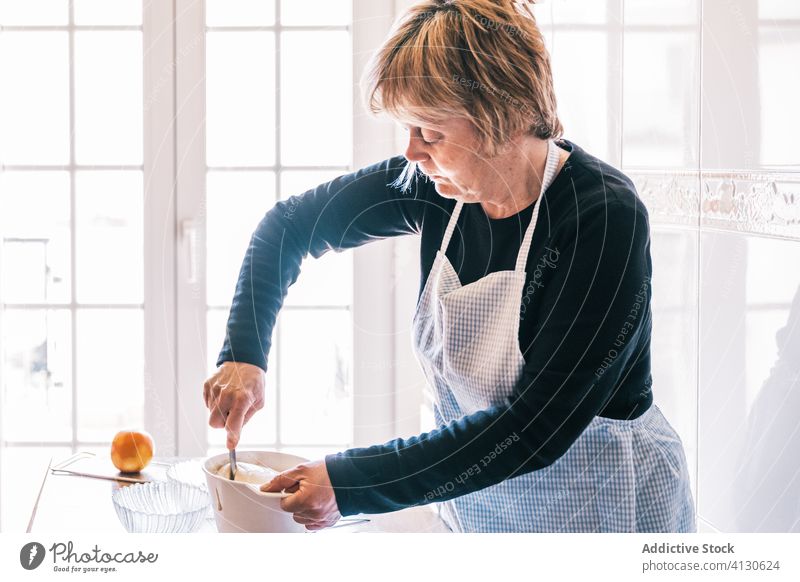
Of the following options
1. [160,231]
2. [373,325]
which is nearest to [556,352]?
[373,325]

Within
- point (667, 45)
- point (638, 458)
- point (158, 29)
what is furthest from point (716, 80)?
point (158, 29)

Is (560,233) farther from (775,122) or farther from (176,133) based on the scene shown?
(176,133)

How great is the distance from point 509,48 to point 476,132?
6 centimetres

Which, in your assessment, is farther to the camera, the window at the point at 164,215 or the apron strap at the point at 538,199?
the window at the point at 164,215

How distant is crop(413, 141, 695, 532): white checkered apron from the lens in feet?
1.80

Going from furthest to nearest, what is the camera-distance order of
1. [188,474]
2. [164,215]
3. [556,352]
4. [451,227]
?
[164,215] → [188,474] → [451,227] → [556,352]

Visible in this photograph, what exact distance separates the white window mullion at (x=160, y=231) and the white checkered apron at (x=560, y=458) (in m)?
0.32

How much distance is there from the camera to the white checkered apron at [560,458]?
0.55m

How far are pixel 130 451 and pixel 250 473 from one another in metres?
0.27

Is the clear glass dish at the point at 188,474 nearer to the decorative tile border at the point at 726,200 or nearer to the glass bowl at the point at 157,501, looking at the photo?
the glass bowl at the point at 157,501

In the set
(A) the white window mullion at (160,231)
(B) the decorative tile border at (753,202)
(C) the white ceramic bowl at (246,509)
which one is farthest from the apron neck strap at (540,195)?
(A) the white window mullion at (160,231)

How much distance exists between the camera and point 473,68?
0.51 meters

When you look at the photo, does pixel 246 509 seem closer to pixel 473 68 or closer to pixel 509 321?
pixel 509 321

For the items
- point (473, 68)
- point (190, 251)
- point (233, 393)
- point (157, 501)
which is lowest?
point (157, 501)
